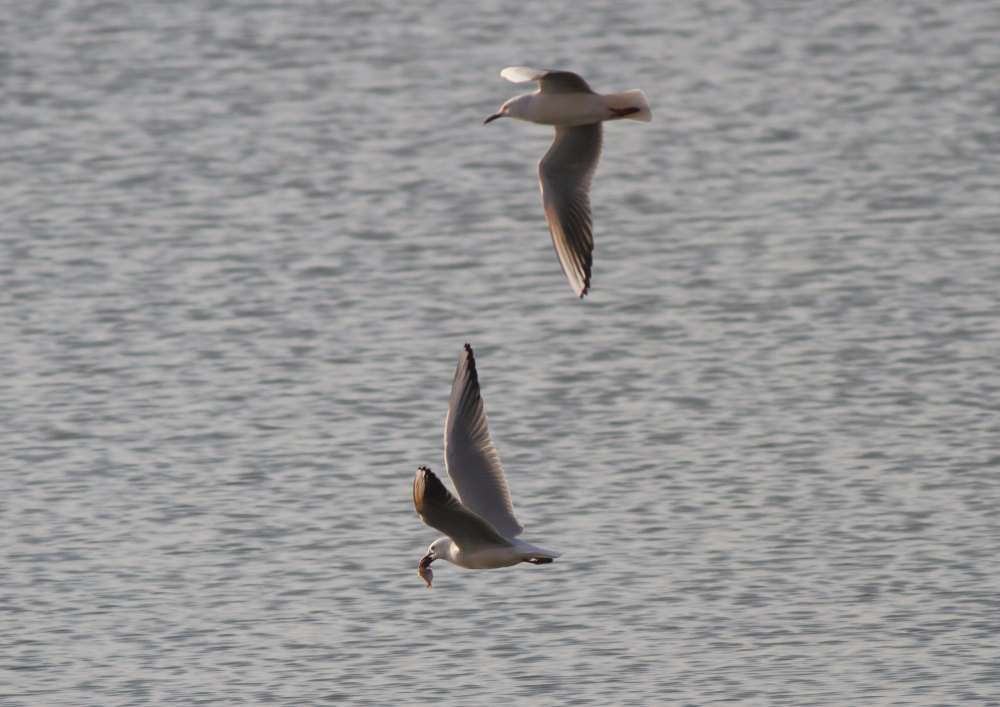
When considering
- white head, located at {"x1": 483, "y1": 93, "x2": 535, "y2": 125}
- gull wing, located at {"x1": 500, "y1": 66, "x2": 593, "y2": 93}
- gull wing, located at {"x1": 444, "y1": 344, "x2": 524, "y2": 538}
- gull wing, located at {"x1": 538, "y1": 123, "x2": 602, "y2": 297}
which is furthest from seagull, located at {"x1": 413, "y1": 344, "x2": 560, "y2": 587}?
gull wing, located at {"x1": 500, "y1": 66, "x2": 593, "y2": 93}

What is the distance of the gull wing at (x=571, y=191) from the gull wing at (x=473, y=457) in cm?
69

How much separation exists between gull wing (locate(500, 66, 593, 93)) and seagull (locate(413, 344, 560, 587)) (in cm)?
126

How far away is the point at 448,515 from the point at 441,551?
1007 millimetres

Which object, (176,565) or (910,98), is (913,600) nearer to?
(176,565)

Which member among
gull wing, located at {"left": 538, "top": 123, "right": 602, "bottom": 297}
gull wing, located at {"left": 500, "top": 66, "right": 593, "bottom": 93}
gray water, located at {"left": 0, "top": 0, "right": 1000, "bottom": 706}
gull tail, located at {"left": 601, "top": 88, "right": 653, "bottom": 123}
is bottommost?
gray water, located at {"left": 0, "top": 0, "right": 1000, "bottom": 706}

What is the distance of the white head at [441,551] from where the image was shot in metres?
11.1

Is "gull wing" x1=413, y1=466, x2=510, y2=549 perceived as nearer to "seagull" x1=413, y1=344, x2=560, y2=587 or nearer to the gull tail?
"seagull" x1=413, y1=344, x2=560, y2=587

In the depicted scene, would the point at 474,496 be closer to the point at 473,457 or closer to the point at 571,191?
the point at 473,457

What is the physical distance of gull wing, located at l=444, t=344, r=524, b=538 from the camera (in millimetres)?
11047

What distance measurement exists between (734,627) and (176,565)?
3335 millimetres

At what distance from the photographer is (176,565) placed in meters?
13.7

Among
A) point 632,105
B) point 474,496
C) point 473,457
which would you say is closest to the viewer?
point 632,105

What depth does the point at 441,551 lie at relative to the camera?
11258 mm

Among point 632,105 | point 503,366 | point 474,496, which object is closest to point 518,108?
point 632,105
